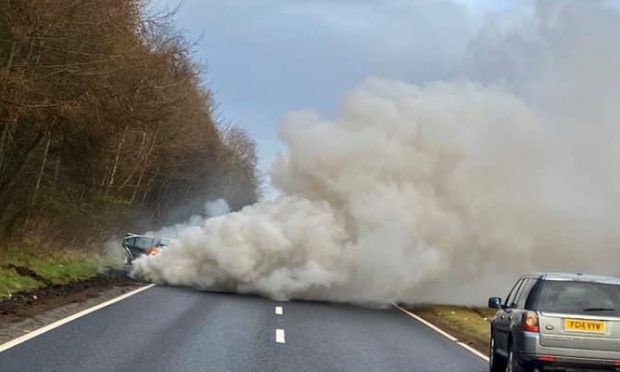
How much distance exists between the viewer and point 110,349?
41.1 ft

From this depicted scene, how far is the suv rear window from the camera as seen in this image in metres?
11.2

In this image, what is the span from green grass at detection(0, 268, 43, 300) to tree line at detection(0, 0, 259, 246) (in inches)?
140

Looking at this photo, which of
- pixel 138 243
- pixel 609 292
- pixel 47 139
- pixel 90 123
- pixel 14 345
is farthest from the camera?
pixel 138 243

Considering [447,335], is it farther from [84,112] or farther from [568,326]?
[84,112]

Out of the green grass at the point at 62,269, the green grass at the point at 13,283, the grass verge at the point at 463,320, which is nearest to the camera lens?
the grass verge at the point at 463,320

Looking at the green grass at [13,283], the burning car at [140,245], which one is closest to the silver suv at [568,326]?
the green grass at [13,283]

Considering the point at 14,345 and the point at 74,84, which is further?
the point at 74,84

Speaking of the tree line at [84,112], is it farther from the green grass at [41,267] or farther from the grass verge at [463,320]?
the grass verge at [463,320]

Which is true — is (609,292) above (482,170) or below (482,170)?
below

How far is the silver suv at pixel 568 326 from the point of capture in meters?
10.9

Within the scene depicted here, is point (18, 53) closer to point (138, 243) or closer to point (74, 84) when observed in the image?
point (74, 84)

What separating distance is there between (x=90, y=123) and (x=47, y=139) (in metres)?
4.63

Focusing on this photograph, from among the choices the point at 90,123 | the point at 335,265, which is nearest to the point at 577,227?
the point at 335,265

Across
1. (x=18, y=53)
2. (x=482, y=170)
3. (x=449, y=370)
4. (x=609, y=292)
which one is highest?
(x=18, y=53)
